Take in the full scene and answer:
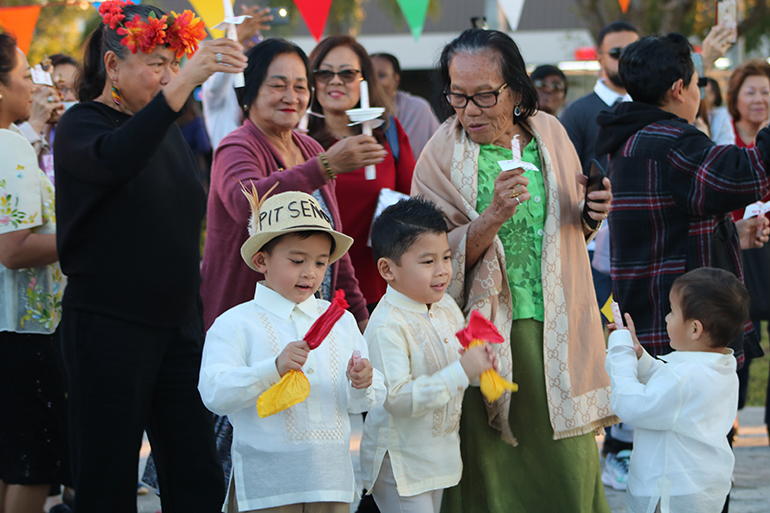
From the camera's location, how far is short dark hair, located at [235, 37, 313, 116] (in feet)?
11.2

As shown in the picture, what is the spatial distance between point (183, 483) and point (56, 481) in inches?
32.1

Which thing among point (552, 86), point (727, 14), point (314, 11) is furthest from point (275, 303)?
point (552, 86)

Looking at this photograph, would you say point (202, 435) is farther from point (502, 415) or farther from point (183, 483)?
point (502, 415)

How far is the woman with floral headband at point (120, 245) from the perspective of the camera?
2670 millimetres

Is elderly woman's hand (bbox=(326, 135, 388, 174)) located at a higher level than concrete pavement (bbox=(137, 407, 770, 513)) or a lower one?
higher

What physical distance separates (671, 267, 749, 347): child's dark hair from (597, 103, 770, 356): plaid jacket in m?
0.49

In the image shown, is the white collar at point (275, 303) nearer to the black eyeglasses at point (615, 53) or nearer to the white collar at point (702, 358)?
the white collar at point (702, 358)

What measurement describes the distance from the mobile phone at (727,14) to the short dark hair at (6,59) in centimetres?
350

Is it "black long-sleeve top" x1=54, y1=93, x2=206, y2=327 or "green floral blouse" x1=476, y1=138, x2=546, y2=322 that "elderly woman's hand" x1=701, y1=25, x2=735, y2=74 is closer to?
"green floral blouse" x1=476, y1=138, x2=546, y2=322

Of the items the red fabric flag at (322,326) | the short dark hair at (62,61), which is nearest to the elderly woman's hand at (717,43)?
the red fabric flag at (322,326)

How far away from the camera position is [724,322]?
2752 mm

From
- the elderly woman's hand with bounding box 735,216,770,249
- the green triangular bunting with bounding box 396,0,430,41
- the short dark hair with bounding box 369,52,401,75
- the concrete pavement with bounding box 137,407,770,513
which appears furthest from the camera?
the green triangular bunting with bounding box 396,0,430,41

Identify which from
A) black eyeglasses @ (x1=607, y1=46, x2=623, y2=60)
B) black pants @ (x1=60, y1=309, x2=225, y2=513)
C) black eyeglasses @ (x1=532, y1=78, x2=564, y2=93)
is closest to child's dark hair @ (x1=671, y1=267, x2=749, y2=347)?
black pants @ (x1=60, y1=309, x2=225, y2=513)

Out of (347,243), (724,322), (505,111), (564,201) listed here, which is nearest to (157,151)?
(347,243)
